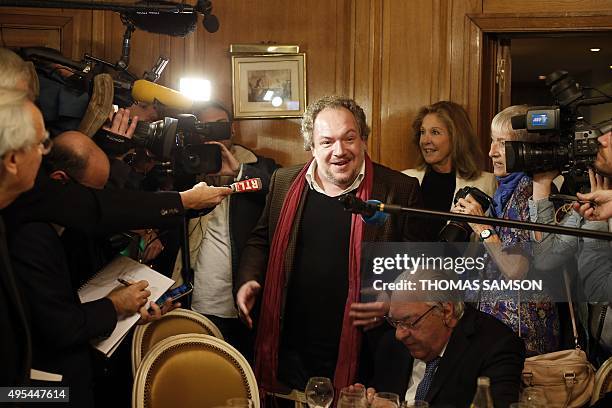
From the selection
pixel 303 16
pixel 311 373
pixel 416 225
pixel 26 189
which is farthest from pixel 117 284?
pixel 303 16

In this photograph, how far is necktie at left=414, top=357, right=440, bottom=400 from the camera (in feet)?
7.28

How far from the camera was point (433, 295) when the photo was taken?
227 cm

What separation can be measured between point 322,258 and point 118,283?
0.74 metres

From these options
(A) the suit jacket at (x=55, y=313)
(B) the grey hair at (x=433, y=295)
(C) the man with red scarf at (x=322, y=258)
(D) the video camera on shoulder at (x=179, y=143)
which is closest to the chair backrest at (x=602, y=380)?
(B) the grey hair at (x=433, y=295)

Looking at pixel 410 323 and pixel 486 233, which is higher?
pixel 486 233

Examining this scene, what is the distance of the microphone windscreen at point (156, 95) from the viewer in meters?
3.21

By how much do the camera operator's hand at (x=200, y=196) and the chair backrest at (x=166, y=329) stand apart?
48 cm

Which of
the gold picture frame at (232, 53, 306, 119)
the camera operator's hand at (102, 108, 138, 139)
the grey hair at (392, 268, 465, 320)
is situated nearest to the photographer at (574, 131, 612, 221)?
the grey hair at (392, 268, 465, 320)

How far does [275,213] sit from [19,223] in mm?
1092

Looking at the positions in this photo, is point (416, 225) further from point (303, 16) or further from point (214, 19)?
point (303, 16)

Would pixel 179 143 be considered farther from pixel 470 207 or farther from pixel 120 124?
pixel 470 207

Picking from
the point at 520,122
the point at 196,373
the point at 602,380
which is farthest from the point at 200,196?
the point at 602,380

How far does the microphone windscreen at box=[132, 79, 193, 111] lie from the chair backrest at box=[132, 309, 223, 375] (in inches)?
35.7

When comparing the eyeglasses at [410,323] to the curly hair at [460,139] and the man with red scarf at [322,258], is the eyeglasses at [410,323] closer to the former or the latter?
the man with red scarf at [322,258]
